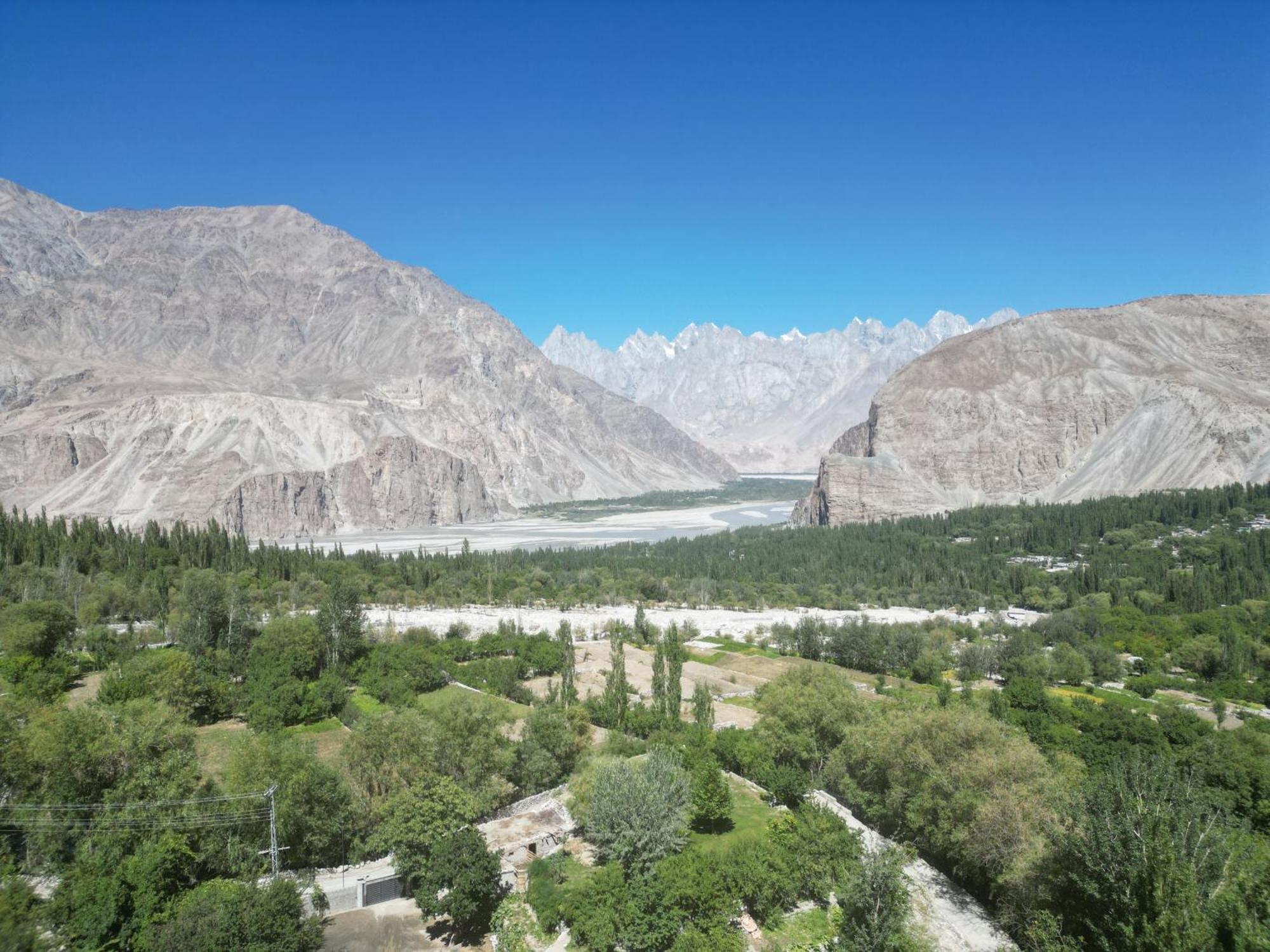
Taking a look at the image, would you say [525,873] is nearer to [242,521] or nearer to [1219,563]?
[1219,563]

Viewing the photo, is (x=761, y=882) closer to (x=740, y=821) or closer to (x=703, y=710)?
(x=740, y=821)

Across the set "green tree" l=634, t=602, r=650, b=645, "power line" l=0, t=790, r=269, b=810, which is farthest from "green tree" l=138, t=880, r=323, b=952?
"green tree" l=634, t=602, r=650, b=645

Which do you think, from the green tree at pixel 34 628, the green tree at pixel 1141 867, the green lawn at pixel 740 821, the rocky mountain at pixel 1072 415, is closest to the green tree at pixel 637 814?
the green lawn at pixel 740 821

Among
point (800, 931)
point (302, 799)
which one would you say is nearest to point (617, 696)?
point (302, 799)

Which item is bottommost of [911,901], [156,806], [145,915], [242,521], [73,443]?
[911,901]

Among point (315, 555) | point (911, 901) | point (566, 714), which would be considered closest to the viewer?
point (911, 901)

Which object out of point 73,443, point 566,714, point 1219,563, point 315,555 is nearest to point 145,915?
point 566,714
